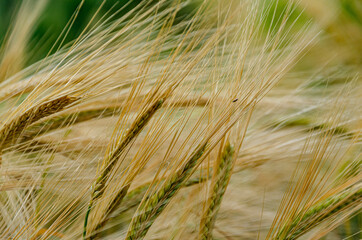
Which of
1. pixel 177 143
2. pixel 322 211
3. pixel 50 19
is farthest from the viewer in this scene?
pixel 50 19

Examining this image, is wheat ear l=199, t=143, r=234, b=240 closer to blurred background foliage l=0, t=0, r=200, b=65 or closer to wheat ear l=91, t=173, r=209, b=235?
wheat ear l=91, t=173, r=209, b=235

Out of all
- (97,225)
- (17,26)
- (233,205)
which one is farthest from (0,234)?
(17,26)

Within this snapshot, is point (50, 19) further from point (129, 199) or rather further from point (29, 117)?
point (129, 199)

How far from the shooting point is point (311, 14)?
567mm

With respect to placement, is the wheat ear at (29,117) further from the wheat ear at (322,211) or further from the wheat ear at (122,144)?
the wheat ear at (322,211)

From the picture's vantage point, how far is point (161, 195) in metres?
0.40

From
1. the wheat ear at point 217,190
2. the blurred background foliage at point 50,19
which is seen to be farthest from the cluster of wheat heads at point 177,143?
the blurred background foliage at point 50,19

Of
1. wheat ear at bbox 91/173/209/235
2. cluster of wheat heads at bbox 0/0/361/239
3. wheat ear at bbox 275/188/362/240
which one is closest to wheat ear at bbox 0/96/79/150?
cluster of wheat heads at bbox 0/0/361/239

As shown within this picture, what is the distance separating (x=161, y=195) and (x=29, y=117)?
0.65 feet

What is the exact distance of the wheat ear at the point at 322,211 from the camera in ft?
1.28

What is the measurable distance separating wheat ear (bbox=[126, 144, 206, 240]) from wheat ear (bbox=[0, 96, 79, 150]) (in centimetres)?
16

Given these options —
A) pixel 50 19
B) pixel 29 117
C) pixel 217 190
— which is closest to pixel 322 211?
pixel 217 190

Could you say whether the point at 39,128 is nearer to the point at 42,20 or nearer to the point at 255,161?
the point at 255,161

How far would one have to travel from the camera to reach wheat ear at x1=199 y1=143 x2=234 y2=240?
16.7 inches
